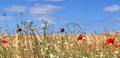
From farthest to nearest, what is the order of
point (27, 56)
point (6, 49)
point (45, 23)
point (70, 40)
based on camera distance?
1. point (70, 40)
2. point (6, 49)
3. point (27, 56)
4. point (45, 23)

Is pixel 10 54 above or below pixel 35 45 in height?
below

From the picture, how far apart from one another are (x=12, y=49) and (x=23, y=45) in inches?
15.4

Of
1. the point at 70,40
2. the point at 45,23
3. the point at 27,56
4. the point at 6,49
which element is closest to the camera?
the point at 45,23

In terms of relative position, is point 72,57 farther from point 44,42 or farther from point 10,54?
point 10,54

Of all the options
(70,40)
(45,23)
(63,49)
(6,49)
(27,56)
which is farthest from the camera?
(70,40)

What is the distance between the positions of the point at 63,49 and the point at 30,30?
1.43 meters

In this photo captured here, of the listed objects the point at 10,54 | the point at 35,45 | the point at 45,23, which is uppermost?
the point at 45,23

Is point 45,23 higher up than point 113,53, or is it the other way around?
point 45,23

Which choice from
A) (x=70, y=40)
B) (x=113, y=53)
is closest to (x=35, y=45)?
(x=113, y=53)

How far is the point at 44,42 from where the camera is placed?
719 centimetres

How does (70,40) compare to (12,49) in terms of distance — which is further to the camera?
(70,40)

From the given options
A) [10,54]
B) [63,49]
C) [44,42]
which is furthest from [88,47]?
[10,54]

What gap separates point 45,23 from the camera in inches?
239

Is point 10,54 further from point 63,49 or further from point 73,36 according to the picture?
point 73,36
